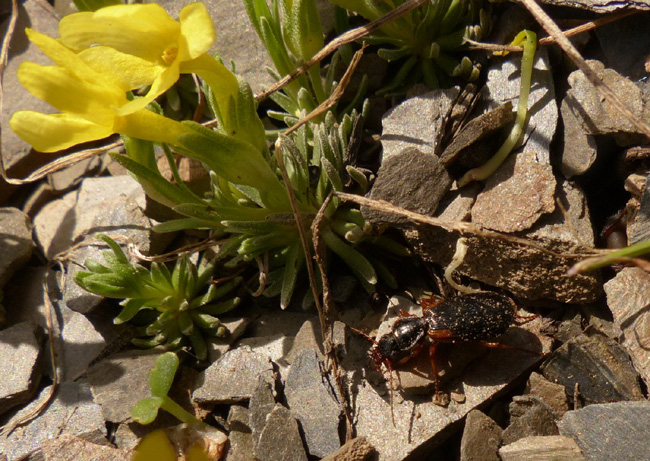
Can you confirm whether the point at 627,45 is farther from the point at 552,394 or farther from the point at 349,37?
the point at 552,394

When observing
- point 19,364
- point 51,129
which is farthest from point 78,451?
point 51,129

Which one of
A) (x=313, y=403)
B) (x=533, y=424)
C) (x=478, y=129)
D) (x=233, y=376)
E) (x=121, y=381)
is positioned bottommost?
(x=121, y=381)

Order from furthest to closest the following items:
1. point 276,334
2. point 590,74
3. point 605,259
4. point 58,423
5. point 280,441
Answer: point 276,334 → point 58,423 → point 280,441 → point 590,74 → point 605,259

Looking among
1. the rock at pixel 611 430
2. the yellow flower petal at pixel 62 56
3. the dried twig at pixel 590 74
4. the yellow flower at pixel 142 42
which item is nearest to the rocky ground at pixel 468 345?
the rock at pixel 611 430

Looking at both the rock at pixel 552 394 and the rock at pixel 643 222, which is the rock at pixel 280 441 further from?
the rock at pixel 643 222

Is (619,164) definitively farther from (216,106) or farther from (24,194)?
(24,194)

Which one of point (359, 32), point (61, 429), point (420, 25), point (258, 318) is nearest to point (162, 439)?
point (61, 429)
